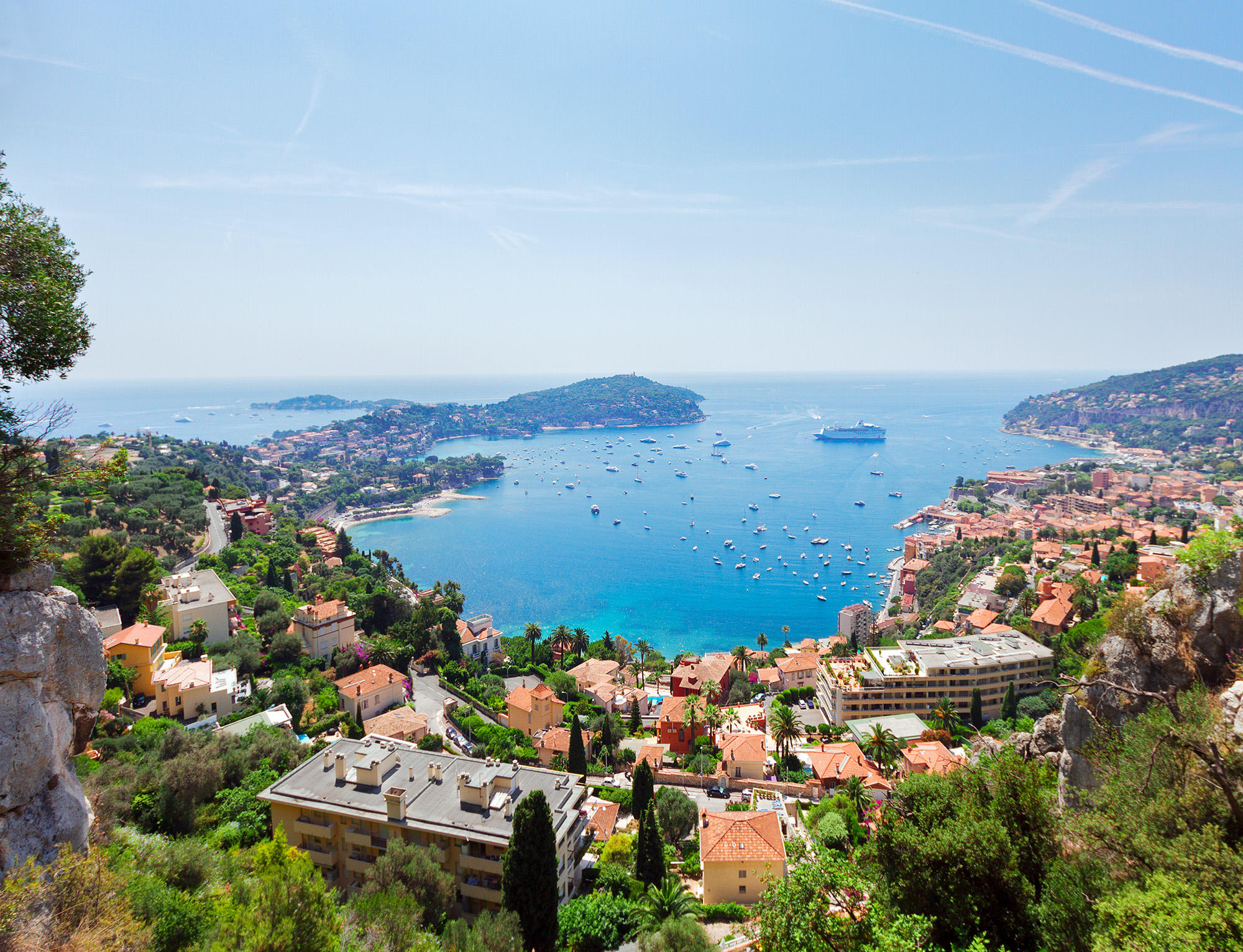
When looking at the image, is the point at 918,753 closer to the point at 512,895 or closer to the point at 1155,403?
the point at 512,895

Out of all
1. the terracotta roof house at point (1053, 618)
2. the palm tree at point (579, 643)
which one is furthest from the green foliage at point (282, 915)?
the terracotta roof house at point (1053, 618)

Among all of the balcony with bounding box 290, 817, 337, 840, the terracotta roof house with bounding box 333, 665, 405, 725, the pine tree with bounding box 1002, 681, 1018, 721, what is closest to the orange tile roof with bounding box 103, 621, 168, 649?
the terracotta roof house with bounding box 333, 665, 405, 725

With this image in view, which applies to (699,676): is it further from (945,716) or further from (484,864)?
(484,864)

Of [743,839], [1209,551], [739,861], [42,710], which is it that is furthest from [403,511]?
[1209,551]

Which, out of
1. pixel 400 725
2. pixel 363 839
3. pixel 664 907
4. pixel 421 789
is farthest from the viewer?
pixel 400 725

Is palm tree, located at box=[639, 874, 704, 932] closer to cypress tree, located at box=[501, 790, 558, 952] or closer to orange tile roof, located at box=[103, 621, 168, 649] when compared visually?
cypress tree, located at box=[501, 790, 558, 952]

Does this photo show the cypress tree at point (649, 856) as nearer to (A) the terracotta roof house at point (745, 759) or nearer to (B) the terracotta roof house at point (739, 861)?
(B) the terracotta roof house at point (739, 861)
